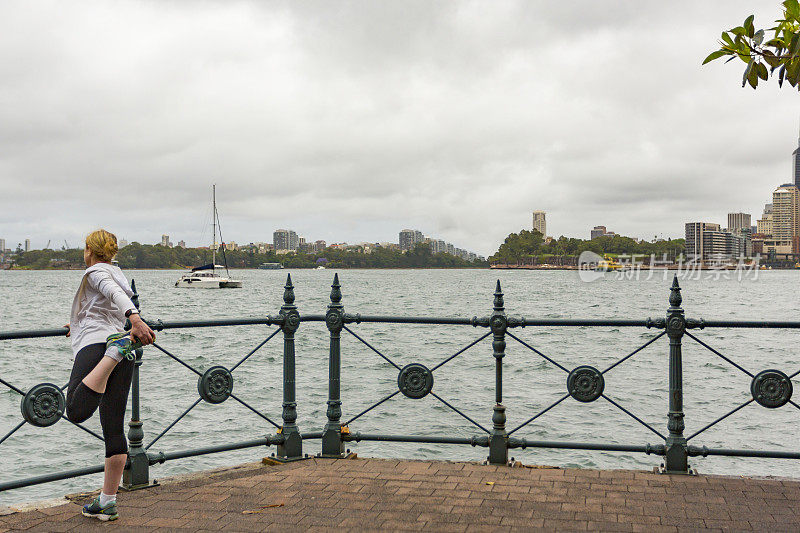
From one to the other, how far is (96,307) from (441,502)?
2842mm

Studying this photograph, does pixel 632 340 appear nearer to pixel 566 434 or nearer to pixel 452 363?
pixel 452 363

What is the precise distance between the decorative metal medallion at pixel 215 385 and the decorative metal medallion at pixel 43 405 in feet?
3.68

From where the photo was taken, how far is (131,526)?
184 inches

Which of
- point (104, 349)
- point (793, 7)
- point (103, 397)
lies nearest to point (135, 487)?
point (103, 397)

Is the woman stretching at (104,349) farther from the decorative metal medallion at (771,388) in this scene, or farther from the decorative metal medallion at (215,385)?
the decorative metal medallion at (771,388)

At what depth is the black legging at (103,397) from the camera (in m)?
4.46

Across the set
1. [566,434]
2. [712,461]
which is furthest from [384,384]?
[712,461]

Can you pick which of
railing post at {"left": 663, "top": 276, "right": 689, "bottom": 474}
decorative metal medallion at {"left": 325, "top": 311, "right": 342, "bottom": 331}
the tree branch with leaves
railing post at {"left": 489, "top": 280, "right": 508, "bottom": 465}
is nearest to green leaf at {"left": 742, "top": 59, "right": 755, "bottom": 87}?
the tree branch with leaves

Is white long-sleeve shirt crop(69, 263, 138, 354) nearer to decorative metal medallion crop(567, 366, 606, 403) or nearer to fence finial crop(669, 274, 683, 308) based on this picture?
decorative metal medallion crop(567, 366, 606, 403)

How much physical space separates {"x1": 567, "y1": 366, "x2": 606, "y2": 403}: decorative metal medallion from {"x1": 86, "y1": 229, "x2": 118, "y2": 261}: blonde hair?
3.95 m

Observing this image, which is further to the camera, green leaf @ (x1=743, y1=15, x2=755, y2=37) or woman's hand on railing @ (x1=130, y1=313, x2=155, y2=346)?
woman's hand on railing @ (x1=130, y1=313, x2=155, y2=346)

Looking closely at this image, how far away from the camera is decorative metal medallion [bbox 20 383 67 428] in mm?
5012

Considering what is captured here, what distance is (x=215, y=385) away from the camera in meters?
6.02

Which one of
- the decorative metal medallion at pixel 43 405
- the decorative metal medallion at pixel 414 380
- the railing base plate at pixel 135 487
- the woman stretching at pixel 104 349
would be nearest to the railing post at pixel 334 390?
the decorative metal medallion at pixel 414 380
